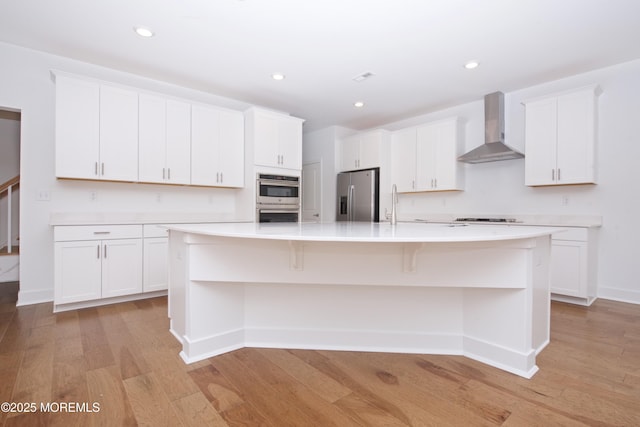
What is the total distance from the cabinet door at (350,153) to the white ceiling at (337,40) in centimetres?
134

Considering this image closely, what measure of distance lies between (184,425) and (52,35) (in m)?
3.36

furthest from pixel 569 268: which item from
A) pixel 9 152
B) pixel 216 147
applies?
pixel 9 152

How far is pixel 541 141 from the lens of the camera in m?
3.46

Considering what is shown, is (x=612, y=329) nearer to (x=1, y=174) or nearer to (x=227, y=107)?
(x=227, y=107)

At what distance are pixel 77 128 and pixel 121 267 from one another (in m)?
1.43

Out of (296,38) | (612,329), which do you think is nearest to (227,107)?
(296,38)

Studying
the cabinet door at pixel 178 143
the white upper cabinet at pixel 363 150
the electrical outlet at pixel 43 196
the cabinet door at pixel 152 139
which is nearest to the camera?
the electrical outlet at pixel 43 196

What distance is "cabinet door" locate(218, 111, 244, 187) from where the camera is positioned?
3.94 meters

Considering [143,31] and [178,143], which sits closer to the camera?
[143,31]

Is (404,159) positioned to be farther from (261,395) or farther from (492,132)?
(261,395)

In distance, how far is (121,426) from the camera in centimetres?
132

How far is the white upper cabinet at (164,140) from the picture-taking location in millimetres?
3360

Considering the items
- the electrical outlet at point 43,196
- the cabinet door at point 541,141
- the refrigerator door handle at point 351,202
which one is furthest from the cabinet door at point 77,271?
the cabinet door at point 541,141

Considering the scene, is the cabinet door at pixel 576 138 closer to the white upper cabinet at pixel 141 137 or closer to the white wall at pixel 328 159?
the white wall at pixel 328 159
